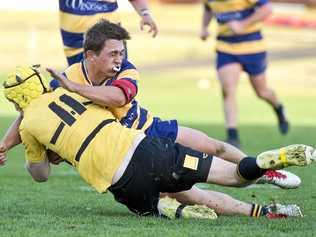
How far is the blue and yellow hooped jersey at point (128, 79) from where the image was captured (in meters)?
7.04

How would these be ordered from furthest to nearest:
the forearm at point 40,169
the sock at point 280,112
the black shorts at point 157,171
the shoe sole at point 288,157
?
1. the sock at point 280,112
2. the forearm at point 40,169
3. the black shorts at point 157,171
4. the shoe sole at point 288,157

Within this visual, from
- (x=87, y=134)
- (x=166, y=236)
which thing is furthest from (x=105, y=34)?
(x=166, y=236)

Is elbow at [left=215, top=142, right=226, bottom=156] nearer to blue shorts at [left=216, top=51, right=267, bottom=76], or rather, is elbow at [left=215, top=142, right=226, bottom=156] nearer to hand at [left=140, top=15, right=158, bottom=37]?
hand at [left=140, top=15, right=158, bottom=37]

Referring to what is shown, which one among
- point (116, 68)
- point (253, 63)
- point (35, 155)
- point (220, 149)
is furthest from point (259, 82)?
point (35, 155)

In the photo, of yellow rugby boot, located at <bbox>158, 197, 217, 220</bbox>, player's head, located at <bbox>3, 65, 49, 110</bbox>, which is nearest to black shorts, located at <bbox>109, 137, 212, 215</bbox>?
yellow rugby boot, located at <bbox>158, 197, 217, 220</bbox>

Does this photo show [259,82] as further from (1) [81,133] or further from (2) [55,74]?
(2) [55,74]

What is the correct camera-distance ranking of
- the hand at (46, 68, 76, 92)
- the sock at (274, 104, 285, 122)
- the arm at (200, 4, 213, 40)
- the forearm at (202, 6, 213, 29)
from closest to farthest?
the hand at (46, 68, 76, 92), the arm at (200, 4, 213, 40), the forearm at (202, 6, 213, 29), the sock at (274, 104, 285, 122)

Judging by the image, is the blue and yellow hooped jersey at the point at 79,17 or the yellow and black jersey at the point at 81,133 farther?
the blue and yellow hooped jersey at the point at 79,17

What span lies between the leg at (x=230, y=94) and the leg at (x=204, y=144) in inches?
190

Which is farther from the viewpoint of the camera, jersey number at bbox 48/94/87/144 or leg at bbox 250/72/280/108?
leg at bbox 250/72/280/108

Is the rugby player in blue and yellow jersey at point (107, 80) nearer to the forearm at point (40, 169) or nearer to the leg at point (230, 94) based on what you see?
the forearm at point (40, 169)

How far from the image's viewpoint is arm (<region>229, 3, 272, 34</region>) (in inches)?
494

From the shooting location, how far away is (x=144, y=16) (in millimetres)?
9766

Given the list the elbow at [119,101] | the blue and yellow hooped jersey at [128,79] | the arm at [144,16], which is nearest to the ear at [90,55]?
the blue and yellow hooped jersey at [128,79]
